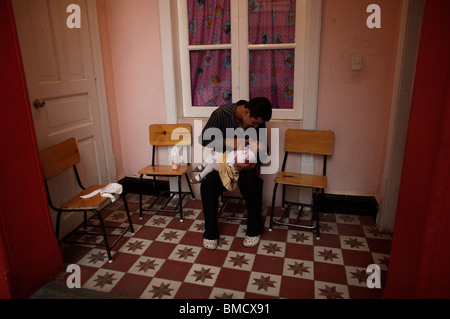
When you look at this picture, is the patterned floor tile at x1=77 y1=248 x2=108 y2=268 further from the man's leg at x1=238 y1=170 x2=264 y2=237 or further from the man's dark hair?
the man's dark hair

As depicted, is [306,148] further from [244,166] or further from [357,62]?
[357,62]

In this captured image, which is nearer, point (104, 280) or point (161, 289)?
point (161, 289)

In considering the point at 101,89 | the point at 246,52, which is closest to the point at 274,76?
the point at 246,52

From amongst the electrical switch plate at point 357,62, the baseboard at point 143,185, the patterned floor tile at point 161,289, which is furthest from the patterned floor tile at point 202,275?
the electrical switch plate at point 357,62

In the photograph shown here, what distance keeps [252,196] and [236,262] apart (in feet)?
1.76

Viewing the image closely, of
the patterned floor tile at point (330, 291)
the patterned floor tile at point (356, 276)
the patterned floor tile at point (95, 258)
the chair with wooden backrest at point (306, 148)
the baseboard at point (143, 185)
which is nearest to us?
the patterned floor tile at point (330, 291)

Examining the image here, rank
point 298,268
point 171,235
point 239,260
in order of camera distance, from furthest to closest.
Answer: point 171,235
point 239,260
point 298,268

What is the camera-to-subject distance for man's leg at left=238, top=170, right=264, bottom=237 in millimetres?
2672

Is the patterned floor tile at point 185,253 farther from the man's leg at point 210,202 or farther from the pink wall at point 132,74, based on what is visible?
the pink wall at point 132,74

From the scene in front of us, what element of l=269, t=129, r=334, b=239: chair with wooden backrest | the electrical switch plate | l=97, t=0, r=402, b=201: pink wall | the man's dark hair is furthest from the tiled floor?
the electrical switch plate

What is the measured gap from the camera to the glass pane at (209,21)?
3070mm

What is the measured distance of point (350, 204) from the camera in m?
3.16

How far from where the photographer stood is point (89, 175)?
3158 millimetres

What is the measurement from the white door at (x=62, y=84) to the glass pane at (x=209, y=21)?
98cm
